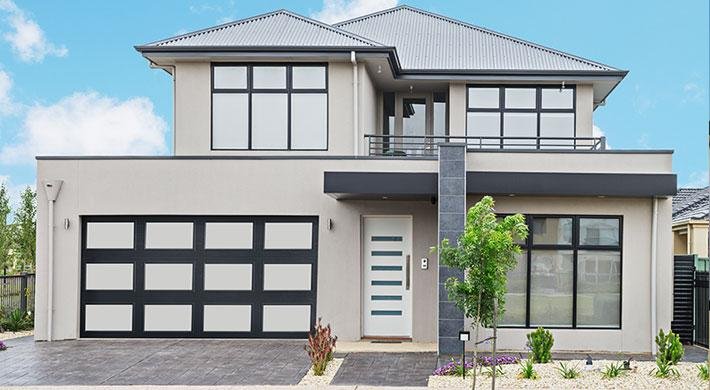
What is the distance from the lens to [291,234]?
1747cm

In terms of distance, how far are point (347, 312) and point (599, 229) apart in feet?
17.6

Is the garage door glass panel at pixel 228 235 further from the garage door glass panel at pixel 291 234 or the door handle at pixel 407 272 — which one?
the door handle at pixel 407 272

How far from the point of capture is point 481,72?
69.2ft

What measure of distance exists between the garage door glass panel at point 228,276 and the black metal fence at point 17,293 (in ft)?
19.5

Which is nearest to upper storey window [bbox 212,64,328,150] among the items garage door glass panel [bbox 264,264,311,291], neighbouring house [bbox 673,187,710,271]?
garage door glass panel [bbox 264,264,311,291]

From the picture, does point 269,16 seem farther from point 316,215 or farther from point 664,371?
point 664,371

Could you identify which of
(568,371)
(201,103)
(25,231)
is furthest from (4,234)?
(568,371)

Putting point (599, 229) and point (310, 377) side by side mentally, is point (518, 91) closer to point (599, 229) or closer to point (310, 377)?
point (599, 229)

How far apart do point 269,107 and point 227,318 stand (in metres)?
4.90

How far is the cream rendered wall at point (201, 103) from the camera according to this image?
61.7 feet

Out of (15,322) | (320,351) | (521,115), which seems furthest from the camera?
(521,115)

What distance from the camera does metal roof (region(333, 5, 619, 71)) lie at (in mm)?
21641

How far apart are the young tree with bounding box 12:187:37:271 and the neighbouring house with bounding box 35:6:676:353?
26.1 feet

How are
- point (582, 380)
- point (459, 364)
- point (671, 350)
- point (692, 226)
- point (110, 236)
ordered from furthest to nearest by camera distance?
point (692, 226), point (110, 236), point (459, 364), point (671, 350), point (582, 380)
